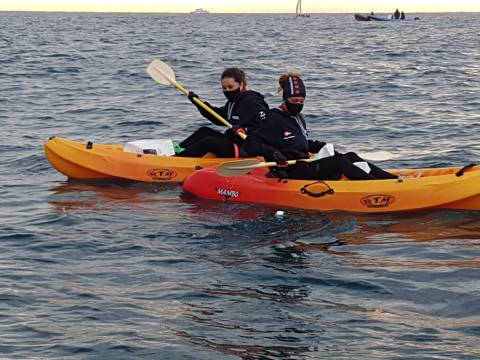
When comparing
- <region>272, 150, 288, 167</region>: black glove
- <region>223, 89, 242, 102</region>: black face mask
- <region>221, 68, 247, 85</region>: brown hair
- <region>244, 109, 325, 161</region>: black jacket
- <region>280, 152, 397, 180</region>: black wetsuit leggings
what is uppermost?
<region>221, 68, 247, 85</region>: brown hair

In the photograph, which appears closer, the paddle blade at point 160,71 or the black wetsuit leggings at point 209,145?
the black wetsuit leggings at point 209,145

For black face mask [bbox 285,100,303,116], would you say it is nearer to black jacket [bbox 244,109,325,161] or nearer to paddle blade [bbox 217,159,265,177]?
black jacket [bbox 244,109,325,161]

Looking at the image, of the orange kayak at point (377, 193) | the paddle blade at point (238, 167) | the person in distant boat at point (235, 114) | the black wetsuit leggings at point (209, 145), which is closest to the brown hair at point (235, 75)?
the person in distant boat at point (235, 114)

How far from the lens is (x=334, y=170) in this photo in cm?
922

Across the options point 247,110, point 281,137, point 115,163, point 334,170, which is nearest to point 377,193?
point 334,170

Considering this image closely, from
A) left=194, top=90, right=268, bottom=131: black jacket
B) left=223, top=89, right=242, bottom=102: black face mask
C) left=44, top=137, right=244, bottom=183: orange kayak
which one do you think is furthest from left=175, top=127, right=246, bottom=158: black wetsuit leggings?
left=223, top=89, right=242, bottom=102: black face mask

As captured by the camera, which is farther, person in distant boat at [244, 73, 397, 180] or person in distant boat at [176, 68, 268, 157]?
person in distant boat at [176, 68, 268, 157]

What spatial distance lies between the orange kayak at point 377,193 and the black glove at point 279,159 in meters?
0.30

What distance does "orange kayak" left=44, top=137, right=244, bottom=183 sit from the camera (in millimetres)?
10859

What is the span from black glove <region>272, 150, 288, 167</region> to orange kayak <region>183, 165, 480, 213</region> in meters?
0.30

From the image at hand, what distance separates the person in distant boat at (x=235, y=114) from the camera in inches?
412

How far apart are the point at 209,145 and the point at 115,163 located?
128 cm

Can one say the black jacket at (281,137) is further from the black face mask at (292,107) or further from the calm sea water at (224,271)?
the calm sea water at (224,271)

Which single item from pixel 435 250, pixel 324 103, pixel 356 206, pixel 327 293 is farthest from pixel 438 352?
pixel 324 103
